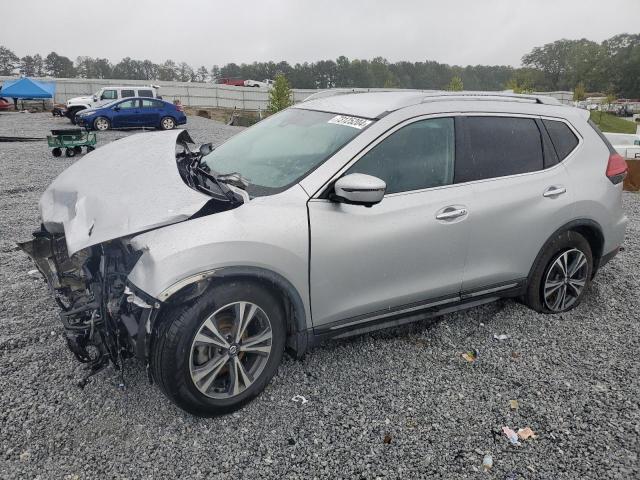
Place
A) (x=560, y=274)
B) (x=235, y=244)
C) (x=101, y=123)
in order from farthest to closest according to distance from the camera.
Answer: (x=101, y=123) → (x=560, y=274) → (x=235, y=244)

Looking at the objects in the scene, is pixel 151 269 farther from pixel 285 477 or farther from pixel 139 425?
pixel 285 477

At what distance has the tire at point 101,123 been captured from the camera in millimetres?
20531

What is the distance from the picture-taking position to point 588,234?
4.05 meters

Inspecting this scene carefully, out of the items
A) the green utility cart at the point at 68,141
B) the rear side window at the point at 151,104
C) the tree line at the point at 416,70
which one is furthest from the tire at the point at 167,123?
the tree line at the point at 416,70

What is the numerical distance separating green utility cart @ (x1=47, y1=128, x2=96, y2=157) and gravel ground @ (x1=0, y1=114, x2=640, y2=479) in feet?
34.3

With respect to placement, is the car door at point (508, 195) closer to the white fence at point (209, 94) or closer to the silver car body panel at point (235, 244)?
the silver car body panel at point (235, 244)

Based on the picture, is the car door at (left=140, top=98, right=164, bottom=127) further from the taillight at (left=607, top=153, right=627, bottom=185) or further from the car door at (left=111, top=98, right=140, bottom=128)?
the taillight at (left=607, top=153, right=627, bottom=185)

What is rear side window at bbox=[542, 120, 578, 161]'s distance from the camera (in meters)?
3.82

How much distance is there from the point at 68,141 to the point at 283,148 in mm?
11811

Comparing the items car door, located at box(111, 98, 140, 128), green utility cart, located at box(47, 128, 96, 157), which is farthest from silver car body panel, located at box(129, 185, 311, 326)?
car door, located at box(111, 98, 140, 128)

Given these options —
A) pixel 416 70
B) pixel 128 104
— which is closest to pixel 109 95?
pixel 128 104

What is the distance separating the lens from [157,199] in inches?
105

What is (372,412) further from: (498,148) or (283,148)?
(498,148)

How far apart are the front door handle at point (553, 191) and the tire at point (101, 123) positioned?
2049cm
